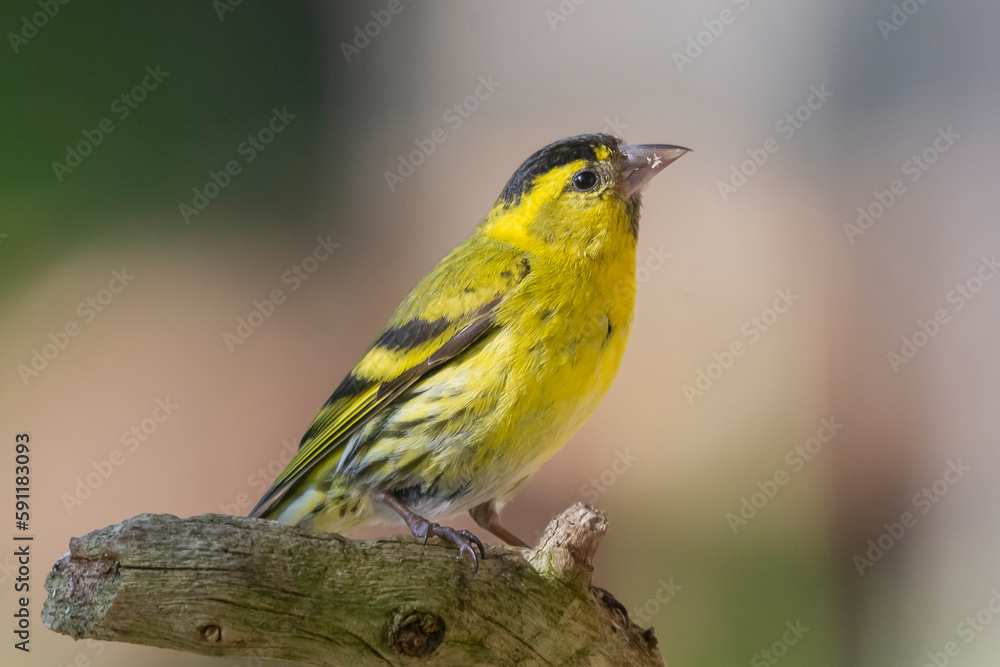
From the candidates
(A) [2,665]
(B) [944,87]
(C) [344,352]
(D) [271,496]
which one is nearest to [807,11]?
(B) [944,87]

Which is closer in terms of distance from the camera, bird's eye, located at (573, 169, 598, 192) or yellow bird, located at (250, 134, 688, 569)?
yellow bird, located at (250, 134, 688, 569)

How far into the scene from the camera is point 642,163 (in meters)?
1.92

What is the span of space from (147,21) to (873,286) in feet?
9.70

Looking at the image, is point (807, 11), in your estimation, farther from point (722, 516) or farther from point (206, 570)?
point (206, 570)

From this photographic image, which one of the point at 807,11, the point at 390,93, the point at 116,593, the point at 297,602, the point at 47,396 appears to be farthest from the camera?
the point at 390,93

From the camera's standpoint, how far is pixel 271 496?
188 centimetres

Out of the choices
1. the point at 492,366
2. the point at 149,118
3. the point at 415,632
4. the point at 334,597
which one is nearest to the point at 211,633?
the point at 334,597

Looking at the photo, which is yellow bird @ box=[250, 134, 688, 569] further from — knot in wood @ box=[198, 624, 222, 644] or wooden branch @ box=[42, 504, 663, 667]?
knot in wood @ box=[198, 624, 222, 644]

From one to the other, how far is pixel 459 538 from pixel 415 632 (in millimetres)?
211

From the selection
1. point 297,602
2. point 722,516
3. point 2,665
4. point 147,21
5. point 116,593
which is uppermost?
point 722,516

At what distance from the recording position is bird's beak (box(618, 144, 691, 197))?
191 cm

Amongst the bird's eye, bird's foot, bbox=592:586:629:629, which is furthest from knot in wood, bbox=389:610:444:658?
the bird's eye

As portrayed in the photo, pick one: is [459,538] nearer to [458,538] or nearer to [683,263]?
[458,538]

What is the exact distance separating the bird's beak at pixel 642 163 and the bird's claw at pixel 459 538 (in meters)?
0.86
